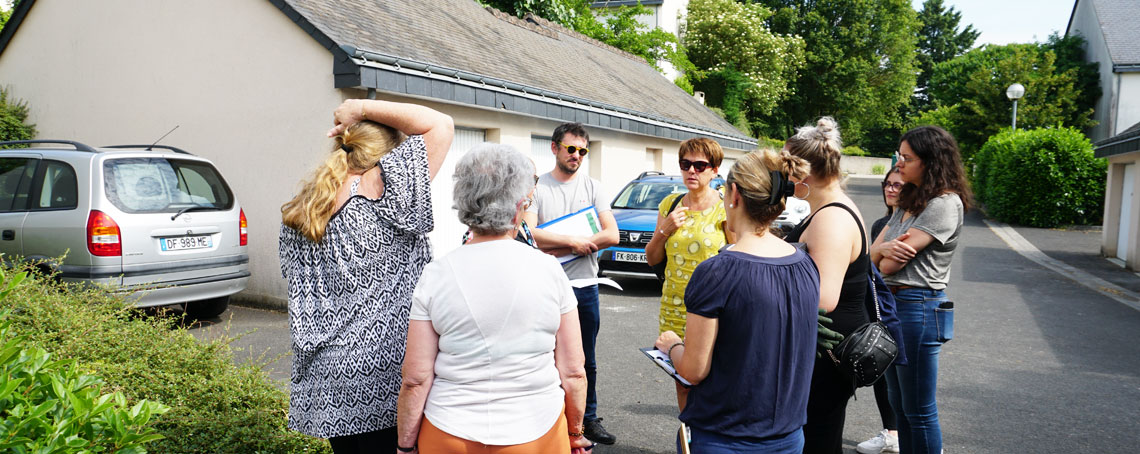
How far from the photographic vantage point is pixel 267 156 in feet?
27.4

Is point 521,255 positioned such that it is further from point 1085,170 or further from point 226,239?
point 1085,170

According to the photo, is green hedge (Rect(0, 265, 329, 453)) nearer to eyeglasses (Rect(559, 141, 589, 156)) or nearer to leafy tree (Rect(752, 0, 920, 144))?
eyeglasses (Rect(559, 141, 589, 156))

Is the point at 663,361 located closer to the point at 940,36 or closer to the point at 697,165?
the point at 697,165

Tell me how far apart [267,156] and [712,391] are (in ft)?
24.4

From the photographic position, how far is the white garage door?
9.27 m

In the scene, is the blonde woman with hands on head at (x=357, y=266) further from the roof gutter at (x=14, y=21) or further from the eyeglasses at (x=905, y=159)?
the roof gutter at (x=14, y=21)

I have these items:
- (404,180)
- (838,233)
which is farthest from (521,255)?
(838,233)

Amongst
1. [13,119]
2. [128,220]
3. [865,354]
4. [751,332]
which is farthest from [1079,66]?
[13,119]

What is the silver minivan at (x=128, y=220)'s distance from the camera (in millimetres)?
6246

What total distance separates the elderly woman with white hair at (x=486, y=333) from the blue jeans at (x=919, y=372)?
1.91 meters

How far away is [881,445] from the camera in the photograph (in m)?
4.20

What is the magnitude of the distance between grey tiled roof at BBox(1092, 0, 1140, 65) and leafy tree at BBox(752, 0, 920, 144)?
1765 centimetres

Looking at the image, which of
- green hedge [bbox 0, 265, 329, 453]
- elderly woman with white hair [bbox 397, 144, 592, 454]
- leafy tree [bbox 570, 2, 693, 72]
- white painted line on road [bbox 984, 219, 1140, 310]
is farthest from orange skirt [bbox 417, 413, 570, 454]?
leafy tree [bbox 570, 2, 693, 72]

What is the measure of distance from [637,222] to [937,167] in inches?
267
